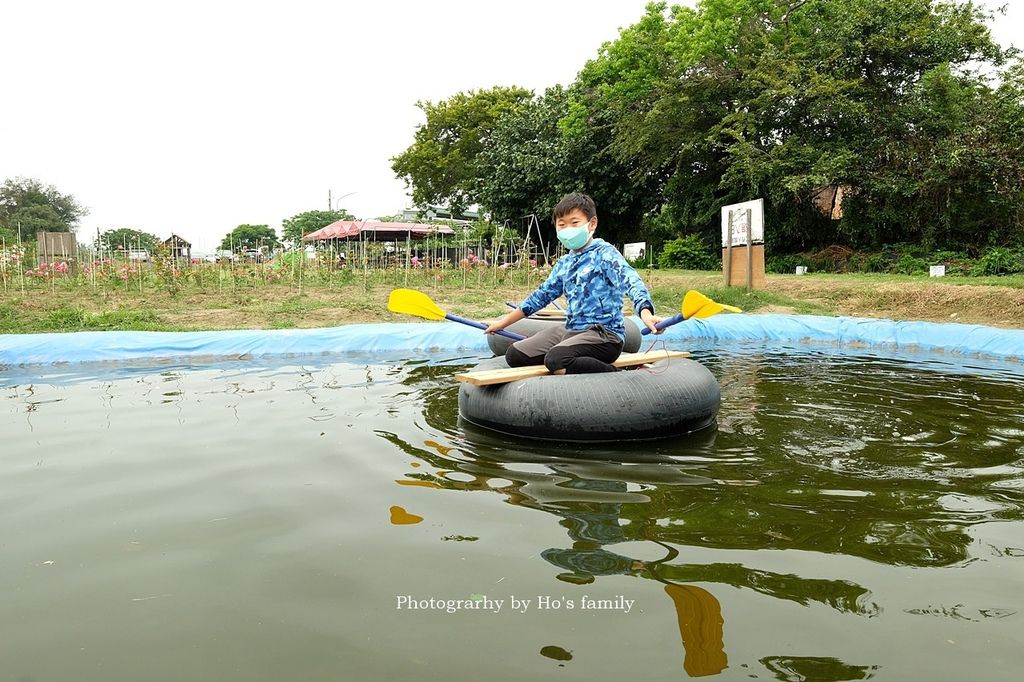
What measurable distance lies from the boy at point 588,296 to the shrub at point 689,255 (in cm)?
1607

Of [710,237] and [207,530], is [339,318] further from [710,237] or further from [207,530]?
[710,237]

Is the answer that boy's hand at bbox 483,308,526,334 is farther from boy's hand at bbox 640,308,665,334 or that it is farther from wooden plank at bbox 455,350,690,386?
boy's hand at bbox 640,308,665,334

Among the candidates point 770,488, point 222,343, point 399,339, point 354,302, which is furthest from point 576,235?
point 354,302

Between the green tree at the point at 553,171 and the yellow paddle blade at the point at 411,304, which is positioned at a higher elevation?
the green tree at the point at 553,171

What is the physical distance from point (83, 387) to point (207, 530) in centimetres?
375

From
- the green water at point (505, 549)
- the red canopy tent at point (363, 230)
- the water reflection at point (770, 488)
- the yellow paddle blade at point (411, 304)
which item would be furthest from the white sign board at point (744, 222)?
the red canopy tent at point (363, 230)

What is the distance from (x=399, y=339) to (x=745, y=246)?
6974 mm

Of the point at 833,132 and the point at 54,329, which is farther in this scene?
the point at 833,132

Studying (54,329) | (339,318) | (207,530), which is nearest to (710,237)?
(339,318)

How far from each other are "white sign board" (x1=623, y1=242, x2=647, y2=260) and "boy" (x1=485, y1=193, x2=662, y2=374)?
734 inches

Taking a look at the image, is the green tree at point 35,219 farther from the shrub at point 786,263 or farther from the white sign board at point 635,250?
the shrub at point 786,263

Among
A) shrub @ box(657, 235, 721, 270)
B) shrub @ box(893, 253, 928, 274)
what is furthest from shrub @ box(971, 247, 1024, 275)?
shrub @ box(657, 235, 721, 270)

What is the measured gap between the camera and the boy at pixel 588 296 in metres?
4.14

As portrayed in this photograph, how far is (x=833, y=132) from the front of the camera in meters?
17.0
